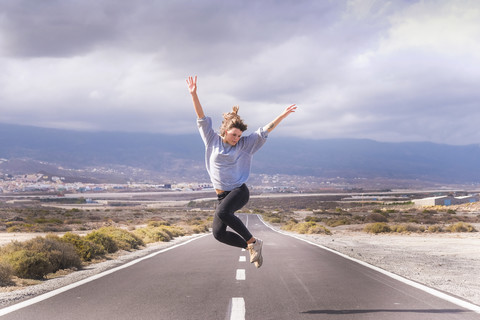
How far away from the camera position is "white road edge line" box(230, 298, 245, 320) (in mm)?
6062

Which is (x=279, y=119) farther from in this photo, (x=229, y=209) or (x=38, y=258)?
(x=38, y=258)

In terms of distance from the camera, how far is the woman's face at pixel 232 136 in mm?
6738

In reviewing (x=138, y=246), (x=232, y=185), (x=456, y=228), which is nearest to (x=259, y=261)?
(x=232, y=185)

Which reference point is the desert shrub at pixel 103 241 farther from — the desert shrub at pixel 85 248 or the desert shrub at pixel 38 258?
the desert shrub at pixel 38 258

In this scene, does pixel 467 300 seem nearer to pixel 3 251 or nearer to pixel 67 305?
pixel 67 305

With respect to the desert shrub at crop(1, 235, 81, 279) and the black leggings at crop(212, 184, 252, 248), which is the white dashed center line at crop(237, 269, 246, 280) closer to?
the black leggings at crop(212, 184, 252, 248)

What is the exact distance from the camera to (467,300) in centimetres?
736

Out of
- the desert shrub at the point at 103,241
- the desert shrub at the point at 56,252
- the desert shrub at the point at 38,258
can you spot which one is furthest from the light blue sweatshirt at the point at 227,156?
the desert shrub at the point at 103,241

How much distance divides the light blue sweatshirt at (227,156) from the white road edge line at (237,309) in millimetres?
1504

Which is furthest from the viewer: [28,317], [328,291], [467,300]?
[328,291]

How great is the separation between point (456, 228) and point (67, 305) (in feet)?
112

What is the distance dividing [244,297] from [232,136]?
2346mm

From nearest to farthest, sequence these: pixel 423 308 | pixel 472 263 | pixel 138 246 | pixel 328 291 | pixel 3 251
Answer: pixel 423 308 < pixel 328 291 < pixel 3 251 < pixel 472 263 < pixel 138 246

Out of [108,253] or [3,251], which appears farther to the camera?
[108,253]
